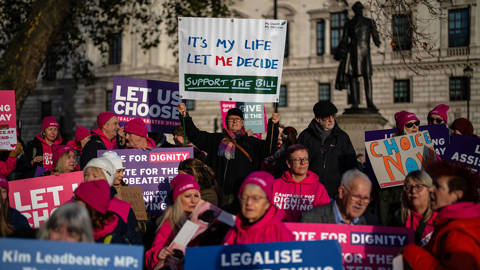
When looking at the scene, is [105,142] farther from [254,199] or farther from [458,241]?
[458,241]

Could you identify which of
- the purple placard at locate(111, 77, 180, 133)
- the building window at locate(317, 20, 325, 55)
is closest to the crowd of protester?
the purple placard at locate(111, 77, 180, 133)

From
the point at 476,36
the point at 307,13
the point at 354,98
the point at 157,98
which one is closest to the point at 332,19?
the point at 307,13

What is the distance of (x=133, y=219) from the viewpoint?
425 cm

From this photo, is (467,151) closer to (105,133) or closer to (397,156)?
(397,156)

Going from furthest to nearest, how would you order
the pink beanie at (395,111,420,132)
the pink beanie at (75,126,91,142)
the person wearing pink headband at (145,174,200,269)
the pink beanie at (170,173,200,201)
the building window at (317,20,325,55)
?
the building window at (317,20,325,55) < the pink beanie at (75,126,91,142) < the pink beanie at (395,111,420,132) < the pink beanie at (170,173,200,201) < the person wearing pink headband at (145,174,200,269)

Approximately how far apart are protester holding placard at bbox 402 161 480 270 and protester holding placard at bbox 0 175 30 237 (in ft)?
8.49

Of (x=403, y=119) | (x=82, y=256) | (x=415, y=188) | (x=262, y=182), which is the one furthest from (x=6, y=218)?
(x=403, y=119)

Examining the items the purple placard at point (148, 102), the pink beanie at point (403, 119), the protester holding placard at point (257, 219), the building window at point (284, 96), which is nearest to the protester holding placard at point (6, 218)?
the protester holding placard at point (257, 219)

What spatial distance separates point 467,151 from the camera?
623cm

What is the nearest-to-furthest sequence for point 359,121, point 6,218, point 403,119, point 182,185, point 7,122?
1. point 6,218
2. point 182,185
3. point 403,119
4. point 7,122
5. point 359,121

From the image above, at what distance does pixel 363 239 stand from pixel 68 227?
1987mm

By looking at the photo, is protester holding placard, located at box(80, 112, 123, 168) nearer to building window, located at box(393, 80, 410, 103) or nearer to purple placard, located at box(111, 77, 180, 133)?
purple placard, located at box(111, 77, 180, 133)

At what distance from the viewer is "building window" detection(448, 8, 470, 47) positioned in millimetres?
34875

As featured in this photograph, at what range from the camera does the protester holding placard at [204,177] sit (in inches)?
206
